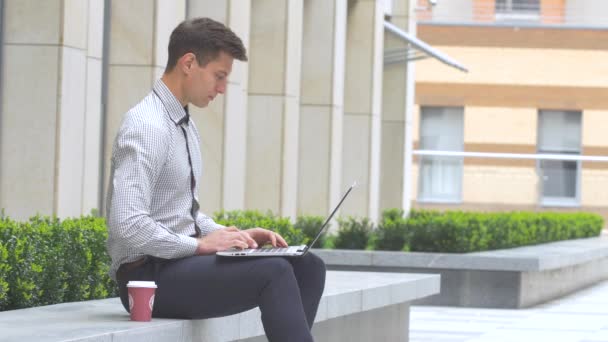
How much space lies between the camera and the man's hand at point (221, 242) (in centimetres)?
608

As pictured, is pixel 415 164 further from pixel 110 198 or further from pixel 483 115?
pixel 110 198

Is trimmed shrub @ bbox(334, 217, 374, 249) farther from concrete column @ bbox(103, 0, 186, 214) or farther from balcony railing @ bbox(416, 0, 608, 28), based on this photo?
balcony railing @ bbox(416, 0, 608, 28)

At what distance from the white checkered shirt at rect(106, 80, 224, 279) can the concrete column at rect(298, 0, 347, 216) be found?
1335 centimetres

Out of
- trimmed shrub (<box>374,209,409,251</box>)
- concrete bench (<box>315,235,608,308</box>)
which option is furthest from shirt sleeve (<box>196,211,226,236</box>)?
trimmed shrub (<box>374,209,409,251</box>)

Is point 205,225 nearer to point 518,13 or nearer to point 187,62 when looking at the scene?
point 187,62

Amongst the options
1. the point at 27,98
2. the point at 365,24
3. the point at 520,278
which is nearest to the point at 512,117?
the point at 365,24

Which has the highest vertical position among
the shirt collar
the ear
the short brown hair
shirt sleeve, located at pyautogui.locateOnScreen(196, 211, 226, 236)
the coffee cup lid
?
the short brown hair

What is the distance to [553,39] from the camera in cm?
4094

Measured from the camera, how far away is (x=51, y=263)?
7.65 m

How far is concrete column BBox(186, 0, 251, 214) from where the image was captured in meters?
15.5

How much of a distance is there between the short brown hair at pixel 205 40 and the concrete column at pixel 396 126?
63.0ft

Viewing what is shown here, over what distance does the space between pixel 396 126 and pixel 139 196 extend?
19688mm

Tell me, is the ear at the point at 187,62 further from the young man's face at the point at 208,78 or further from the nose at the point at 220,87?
the nose at the point at 220,87

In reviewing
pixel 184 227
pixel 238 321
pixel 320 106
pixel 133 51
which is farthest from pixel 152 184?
pixel 320 106
